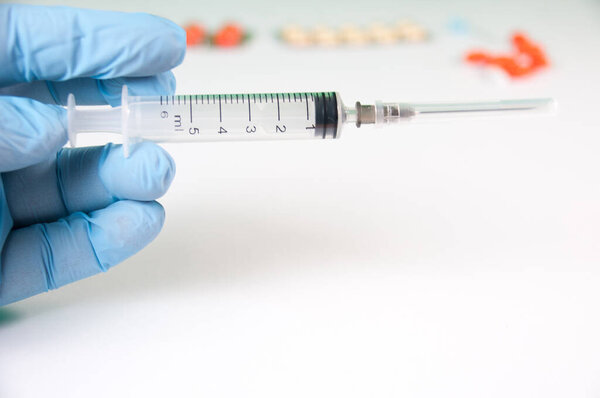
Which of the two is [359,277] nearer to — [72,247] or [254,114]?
[254,114]

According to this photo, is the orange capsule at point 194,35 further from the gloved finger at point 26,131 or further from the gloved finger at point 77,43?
the gloved finger at point 26,131

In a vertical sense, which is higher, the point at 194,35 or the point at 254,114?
the point at 194,35

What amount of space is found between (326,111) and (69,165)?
50 cm

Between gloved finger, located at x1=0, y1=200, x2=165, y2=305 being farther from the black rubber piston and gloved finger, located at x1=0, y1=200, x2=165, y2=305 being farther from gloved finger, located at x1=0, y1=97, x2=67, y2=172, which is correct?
the black rubber piston

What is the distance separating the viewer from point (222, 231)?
4.25 feet

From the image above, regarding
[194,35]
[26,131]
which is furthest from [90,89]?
[194,35]

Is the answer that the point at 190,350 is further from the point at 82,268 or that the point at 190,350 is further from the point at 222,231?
the point at 222,231

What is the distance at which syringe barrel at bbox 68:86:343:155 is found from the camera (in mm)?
1027

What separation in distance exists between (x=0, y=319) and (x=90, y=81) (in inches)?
19.3

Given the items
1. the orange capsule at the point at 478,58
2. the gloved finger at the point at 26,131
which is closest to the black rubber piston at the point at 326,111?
the gloved finger at the point at 26,131

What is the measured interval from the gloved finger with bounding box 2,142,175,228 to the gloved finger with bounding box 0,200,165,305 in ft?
A: 0.13

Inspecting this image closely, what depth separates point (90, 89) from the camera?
3.68 feet

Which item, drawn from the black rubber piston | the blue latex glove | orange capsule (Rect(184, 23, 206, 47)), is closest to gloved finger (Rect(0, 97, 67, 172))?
the blue latex glove

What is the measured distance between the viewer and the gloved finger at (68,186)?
39.6 inches
